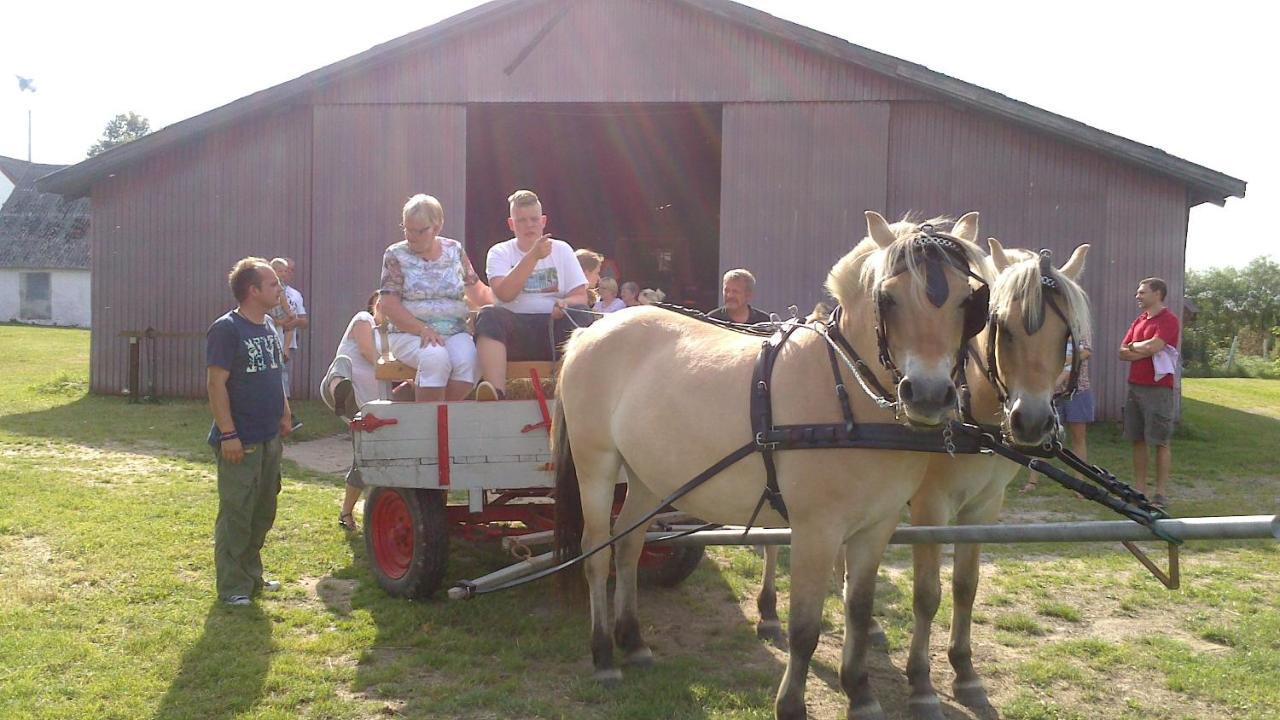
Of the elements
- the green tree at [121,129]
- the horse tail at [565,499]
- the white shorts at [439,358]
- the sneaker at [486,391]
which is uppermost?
the green tree at [121,129]

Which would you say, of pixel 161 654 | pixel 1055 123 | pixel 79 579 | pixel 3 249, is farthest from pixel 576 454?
pixel 3 249

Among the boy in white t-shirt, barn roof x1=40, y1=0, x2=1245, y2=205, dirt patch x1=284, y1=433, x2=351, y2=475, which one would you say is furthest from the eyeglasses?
barn roof x1=40, y1=0, x2=1245, y2=205

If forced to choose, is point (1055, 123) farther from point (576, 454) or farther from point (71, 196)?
point (71, 196)

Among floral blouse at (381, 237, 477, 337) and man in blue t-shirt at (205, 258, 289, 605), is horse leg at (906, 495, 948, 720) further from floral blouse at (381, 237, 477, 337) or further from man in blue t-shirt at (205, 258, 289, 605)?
man in blue t-shirt at (205, 258, 289, 605)

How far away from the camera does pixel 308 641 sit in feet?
14.8

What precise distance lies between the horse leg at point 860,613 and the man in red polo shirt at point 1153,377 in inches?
219

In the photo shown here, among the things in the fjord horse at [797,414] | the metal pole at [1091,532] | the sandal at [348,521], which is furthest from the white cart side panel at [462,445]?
the sandal at [348,521]

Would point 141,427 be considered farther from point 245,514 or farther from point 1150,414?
point 1150,414

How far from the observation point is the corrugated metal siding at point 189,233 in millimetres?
14016

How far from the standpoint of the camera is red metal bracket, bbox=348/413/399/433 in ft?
15.7

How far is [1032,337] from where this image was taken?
3.11m

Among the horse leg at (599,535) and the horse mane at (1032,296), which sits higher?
the horse mane at (1032,296)

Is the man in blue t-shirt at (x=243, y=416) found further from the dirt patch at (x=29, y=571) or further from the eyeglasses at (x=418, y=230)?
the dirt patch at (x=29, y=571)

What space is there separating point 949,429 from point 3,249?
45.1m
